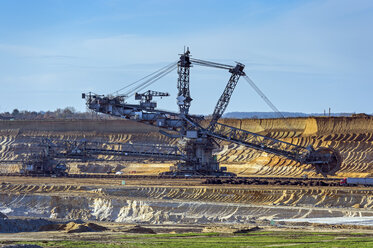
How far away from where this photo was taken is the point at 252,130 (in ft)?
407

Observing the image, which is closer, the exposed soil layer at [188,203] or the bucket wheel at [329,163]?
the exposed soil layer at [188,203]

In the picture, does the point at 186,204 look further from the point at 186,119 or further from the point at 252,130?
the point at 252,130

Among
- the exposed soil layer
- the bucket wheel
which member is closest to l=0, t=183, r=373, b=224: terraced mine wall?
the exposed soil layer

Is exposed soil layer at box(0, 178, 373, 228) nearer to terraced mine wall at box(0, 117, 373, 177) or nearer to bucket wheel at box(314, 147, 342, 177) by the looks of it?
bucket wheel at box(314, 147, 342, 177)

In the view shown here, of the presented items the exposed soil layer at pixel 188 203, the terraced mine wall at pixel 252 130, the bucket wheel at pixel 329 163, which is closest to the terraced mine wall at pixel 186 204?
the exposed soil layer at pixel 188 203

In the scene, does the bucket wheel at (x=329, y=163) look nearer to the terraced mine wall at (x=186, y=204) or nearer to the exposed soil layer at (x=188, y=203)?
the exposed soil layer at (x=188, y=203)

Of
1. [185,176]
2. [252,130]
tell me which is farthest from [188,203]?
[252,130]

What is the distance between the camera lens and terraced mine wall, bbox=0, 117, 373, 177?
295 feet

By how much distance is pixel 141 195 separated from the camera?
61.9 m

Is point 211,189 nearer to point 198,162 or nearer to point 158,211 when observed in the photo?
point 158,211

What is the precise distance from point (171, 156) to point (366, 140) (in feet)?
77.7

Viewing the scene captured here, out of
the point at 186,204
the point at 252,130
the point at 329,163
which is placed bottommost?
the point at 186,204

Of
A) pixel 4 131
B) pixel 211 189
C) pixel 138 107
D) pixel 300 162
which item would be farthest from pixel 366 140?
pixel 4 131

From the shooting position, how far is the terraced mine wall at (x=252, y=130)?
3536 inches
